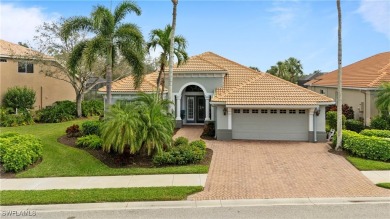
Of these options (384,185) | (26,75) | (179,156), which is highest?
(26,75)

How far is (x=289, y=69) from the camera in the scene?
50.2 metres

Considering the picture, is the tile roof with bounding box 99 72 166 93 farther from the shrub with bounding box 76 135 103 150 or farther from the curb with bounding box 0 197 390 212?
the curb with bounding box 0 197 390 212

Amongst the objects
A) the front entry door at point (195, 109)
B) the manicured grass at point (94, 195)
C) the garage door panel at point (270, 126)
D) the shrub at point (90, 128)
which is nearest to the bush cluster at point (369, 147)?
the garage door panel at point (270, 126)

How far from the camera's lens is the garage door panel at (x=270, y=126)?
19141 mm

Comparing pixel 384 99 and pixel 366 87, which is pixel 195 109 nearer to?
pixel 366 87

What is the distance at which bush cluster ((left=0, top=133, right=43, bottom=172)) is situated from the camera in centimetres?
1262

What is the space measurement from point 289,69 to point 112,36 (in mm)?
38659

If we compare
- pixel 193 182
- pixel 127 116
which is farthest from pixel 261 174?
pixel 127 116

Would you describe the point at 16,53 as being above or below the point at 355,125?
above

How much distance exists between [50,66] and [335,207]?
2713 centimetres

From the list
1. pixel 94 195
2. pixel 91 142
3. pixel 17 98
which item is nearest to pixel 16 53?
pixel 17 98

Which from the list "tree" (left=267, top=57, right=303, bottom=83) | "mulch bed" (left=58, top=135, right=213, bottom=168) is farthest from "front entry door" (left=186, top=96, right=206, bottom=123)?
"tree" (left=267, top=57, right=303, bottom=83)

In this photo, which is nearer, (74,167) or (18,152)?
(18,152)

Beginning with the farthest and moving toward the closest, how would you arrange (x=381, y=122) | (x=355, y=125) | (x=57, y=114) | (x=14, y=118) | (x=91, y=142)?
(x=57, y=114) < (x=14, y=118) < (x=355, y=125) < (x=381, y=122) < (x=91, y=142)
